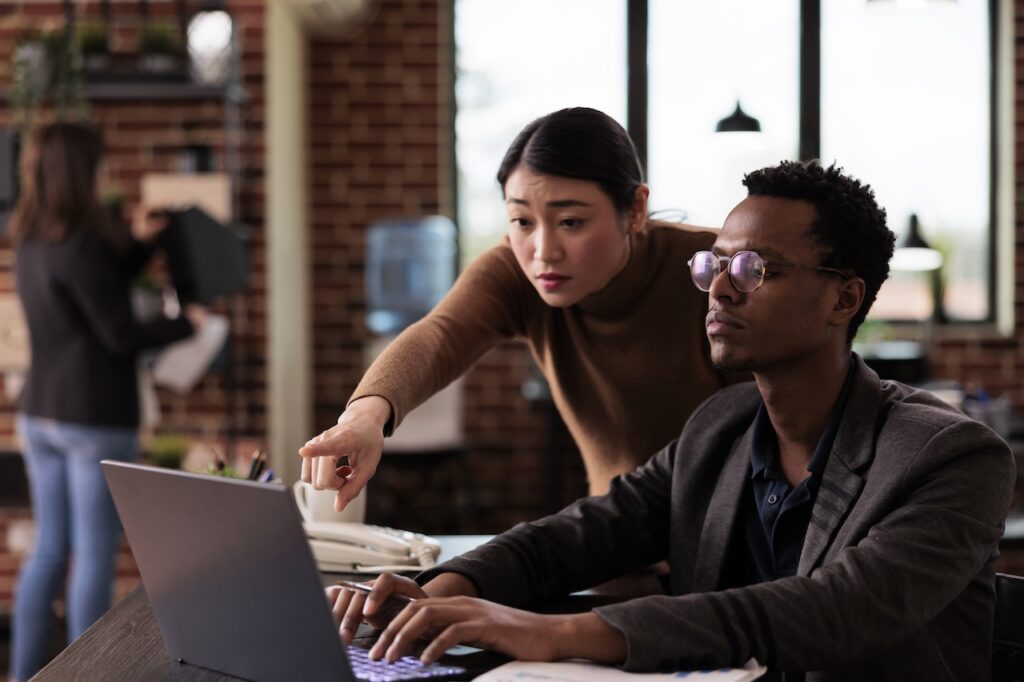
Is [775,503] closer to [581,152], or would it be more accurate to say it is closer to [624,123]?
[581,152]

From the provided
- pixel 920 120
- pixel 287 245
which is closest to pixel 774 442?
pixel 287 245

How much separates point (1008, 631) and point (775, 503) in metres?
0.29

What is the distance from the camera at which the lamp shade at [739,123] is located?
4531 mm

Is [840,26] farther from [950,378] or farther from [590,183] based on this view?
[590,183]

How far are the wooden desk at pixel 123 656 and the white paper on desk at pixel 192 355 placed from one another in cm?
294

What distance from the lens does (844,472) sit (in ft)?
4.31

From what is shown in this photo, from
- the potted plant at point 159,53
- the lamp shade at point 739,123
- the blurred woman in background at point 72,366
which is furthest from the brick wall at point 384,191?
the blurred woman in background at point 72,366

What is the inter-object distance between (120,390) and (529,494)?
2636 millimetres

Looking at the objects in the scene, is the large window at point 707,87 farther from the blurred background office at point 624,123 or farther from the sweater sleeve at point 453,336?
the sweater sleeve at point 453,336

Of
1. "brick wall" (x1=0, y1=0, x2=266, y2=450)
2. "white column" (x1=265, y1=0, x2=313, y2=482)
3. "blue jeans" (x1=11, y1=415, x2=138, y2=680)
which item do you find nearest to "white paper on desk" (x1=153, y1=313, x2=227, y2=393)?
"brick wall" (x1=0, y1=0, x2=266, y2=450)

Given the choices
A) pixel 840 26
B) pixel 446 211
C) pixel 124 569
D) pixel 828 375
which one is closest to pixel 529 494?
pixel 446 211

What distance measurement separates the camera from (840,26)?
579cm

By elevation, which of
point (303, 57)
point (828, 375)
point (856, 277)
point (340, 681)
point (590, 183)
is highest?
point (303, 57)

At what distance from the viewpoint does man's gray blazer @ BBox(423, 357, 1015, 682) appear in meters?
1.12
